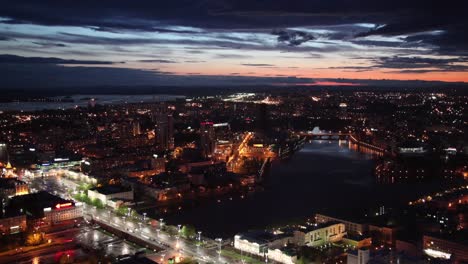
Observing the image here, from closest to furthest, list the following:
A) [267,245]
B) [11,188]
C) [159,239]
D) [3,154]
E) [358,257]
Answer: [358,257] < [267,245] < [159,239] < [11,188] < [3,154]

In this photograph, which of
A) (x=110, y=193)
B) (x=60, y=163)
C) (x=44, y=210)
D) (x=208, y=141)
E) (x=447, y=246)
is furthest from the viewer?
(x=208, y=141)

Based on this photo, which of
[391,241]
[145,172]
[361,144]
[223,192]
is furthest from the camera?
[361,144]

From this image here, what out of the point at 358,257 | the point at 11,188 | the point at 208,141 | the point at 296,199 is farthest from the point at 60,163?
the point at 358,257

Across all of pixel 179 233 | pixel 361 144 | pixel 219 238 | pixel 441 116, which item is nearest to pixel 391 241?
pixel 219 238

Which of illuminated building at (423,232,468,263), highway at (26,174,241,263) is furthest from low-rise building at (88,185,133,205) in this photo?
illuminated building at (423,232,468,263)

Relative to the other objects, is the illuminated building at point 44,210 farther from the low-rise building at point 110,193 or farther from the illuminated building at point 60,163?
the illuminated building at point 60,163

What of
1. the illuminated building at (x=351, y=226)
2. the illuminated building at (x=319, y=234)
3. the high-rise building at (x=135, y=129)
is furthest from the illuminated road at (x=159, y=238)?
the high-rise building at (x=135, y=129)

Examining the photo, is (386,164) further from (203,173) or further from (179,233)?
(179,233)

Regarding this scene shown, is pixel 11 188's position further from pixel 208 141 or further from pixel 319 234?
pixel 208 141

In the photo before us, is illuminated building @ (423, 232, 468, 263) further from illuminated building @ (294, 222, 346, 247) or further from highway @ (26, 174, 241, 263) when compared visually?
highway @ (26, 174, 241, 263)

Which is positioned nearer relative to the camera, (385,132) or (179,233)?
(179,233)

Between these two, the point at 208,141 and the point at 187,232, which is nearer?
the point at 187,232
